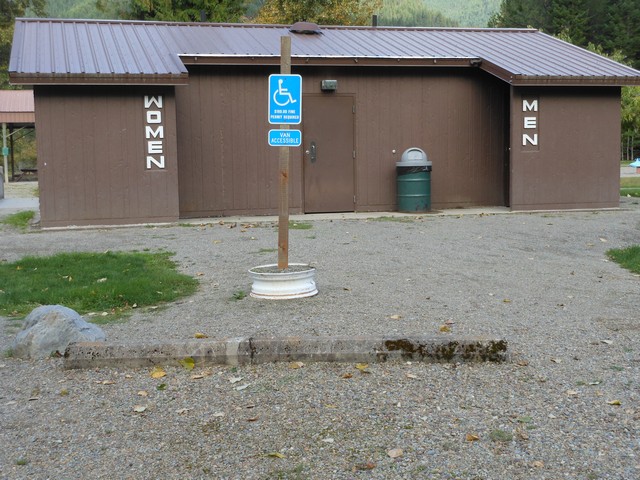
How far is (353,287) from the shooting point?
8.44 metres

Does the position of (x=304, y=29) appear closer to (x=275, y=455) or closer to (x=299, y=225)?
(x=299, y=225)

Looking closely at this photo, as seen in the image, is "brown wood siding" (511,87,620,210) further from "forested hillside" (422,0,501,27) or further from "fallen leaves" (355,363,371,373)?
"forested hillside" (422,0,501,27)

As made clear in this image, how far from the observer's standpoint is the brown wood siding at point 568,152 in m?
16.3

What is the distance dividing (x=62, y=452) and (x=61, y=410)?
69 cm

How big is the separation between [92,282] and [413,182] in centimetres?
860

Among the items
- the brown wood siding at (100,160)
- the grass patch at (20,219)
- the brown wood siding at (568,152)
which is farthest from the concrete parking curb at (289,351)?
the brown wood siding at (568,152)

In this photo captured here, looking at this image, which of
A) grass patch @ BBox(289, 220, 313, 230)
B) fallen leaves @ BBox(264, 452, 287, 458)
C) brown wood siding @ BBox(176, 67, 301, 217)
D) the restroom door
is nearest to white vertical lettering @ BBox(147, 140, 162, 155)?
brown wood siding @ BBox(176, 67, 301, 217)

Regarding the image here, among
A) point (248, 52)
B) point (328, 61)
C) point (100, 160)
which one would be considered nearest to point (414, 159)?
point (328, 61)

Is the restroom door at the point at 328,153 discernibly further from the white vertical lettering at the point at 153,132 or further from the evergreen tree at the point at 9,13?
the evergreen tree at the point at 9,13

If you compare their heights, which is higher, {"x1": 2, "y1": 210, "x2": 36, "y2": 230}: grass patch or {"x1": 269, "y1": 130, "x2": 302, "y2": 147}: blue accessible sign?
{"x1": 269, "y1": 130, "x2": 302, "y2": 147}: blue accessible sign

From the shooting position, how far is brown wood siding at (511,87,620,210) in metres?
16.3

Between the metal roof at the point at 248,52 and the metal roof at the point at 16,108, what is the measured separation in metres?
15.9

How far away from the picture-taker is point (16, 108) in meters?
33.4

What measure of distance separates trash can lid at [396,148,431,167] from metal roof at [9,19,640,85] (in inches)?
69.9
